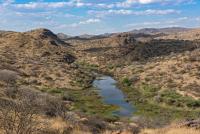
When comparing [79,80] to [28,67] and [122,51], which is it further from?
[122,51]

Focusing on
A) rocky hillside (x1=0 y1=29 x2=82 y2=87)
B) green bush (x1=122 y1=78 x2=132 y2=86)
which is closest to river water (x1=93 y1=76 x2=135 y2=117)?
green bush (x1=122 y1=78 x2=132 y2=86)

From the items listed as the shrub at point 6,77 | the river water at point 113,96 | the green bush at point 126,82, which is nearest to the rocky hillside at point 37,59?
the river water at point 113,96

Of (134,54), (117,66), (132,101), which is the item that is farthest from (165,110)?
(134,54)

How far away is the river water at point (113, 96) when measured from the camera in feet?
173

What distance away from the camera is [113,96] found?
2584 inches

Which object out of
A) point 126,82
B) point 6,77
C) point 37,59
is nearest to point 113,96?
point 126,82

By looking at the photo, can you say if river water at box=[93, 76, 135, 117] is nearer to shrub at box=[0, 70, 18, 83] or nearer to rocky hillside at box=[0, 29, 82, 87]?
rocky hillside at box=[0, 29, 82, 87]

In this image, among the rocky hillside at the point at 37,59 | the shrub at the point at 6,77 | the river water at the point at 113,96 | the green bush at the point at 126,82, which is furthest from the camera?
the rocky hillside at the point at 37,59

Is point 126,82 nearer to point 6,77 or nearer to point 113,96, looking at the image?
point 113,96

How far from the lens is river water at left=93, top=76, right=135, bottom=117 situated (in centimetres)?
5287

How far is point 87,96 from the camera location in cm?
6328

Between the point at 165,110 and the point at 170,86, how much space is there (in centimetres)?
1460

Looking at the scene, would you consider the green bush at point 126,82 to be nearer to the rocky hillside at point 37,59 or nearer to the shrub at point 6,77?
the rocky hillside at point 37,59

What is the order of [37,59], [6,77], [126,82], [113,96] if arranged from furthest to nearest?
[37,59]
[126,82]
[113,96]
[6,77]
